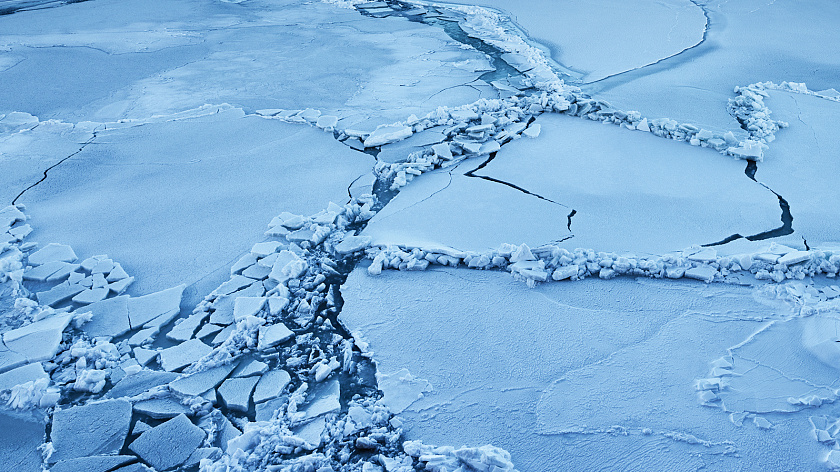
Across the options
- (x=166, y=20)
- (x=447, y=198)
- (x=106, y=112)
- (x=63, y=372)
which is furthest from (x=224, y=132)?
(x=166, y=20)

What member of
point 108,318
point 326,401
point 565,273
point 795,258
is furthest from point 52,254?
point 795,258

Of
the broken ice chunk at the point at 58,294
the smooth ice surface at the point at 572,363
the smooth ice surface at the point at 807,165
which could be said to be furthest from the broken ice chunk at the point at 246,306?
the smooth ice surface at the point at 807,165

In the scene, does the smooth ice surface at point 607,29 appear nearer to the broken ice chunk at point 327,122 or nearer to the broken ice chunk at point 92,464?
the broken ice chunk at point 327,122

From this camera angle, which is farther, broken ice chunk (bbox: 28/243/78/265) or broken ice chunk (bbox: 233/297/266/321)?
broken ice chunk (bbox: 28/243/78/265)

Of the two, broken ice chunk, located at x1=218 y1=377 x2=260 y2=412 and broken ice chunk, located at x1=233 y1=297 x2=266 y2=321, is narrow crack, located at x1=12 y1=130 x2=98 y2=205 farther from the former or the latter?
broken ice chunk, located at x1=218 y1=377 x2=260 y2=412

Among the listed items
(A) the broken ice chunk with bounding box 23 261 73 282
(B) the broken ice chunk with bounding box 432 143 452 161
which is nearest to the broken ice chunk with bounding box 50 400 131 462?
(A) the broken ice chunk with bounding box 23 261 73 282

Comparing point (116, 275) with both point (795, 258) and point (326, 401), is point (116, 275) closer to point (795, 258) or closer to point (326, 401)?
point (326, 401)
